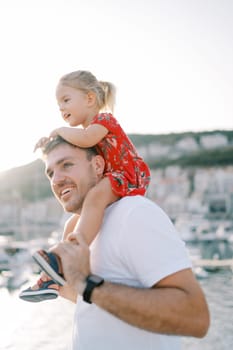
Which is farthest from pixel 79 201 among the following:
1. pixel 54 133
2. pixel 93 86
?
pixel 93 86

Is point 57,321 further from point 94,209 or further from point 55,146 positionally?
point 94,209

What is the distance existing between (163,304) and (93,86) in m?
1.39

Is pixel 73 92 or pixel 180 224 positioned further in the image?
pixel 180 224

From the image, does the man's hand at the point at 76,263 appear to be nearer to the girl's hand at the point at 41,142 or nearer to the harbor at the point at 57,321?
the girl's hand at the point at 41,142

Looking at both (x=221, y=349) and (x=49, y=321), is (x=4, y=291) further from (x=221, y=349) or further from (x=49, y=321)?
(x=221, y=349)

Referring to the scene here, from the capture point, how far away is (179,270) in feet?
4.17

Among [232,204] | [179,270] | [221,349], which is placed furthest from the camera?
[232,204]

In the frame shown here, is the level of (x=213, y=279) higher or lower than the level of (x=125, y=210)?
lower

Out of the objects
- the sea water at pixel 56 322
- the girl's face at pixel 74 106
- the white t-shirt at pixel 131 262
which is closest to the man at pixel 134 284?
the white t-shirt at pixel 131 262

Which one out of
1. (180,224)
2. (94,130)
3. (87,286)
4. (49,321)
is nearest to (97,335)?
(87,286)

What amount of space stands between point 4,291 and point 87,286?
1616 cm

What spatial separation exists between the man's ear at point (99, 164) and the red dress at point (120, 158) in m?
0.03

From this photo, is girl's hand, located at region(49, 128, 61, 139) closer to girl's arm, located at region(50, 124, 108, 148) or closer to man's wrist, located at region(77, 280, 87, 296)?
girl's arm, located at region(50, 124, 108, 148)

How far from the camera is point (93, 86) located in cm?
234
